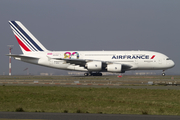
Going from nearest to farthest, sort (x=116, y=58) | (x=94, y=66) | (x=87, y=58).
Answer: (x=94, y=66) → (x=116, y=58) → (x=87, y=58)

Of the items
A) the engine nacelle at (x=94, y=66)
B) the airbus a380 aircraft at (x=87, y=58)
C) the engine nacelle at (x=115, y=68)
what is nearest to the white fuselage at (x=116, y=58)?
the airbus a380 aircraft at (x=87, y=58)

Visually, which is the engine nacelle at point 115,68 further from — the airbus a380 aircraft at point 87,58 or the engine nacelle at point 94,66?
the engine nacelle at point 94,66

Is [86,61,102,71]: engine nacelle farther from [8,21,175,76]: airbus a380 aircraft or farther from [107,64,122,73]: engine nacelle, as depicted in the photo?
[107,64,122,73]: engine nacelle

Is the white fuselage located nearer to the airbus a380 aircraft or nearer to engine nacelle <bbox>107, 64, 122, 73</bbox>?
the airbus a380 aircraft

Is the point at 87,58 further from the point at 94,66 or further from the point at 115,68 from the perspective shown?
the point at 115,68

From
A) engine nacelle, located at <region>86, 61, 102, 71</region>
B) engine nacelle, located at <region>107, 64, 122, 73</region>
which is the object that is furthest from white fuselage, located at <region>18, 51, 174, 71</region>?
engine nacelle, located at <region>86, 61, 102, 71</region>

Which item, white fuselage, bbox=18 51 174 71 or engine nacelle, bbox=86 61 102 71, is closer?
engine nacelle, bbox=86 61 102 71

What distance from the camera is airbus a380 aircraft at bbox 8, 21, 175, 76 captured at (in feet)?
160

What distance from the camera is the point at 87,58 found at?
5100 cm

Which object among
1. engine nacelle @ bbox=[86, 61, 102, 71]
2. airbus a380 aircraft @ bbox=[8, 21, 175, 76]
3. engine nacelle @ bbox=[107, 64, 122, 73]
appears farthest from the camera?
airbus a380 aircraft @ bbox=[8, 21, 175, 76]

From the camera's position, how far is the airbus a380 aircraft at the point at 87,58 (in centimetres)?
4884

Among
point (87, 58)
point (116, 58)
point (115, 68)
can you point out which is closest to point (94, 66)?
point (87, 58)

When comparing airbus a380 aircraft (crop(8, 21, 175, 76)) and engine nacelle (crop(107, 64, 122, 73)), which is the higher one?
airbus a380 aircraft (crop(8, 21, 175, 76))

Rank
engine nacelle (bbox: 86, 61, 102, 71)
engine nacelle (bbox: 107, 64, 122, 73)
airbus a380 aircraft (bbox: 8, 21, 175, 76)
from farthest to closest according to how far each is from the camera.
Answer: airbus a380 aircraft (bbox: 8, 21, 175, 76) < engine nacelle (bbox: 86, 61, 102, 71) < engine nacelle (bbox: 107, 64, 122, 73)
